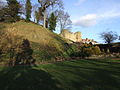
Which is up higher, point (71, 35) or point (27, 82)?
point (71, 35)

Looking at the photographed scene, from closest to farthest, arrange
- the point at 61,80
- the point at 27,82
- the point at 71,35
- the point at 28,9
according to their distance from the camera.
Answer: the point at 27,82 → the point at 61,80 → the point at 28,9 → the point at 71,35

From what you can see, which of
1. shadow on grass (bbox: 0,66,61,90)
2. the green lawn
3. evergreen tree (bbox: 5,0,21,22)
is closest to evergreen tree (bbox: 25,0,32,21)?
evergreen tree (bbox: 5,0,21,22)

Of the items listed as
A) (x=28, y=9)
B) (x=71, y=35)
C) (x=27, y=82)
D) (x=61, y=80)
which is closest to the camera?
(x=27, y=82)

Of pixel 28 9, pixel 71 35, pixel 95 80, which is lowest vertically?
pixel 95 80

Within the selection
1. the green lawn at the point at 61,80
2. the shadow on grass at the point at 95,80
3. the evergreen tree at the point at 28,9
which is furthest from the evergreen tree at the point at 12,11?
the shadow on grass at the point at 95,80

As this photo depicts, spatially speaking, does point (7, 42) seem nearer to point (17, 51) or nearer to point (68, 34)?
point (17, 51)

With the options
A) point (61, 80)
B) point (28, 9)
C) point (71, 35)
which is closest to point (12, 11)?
point (28, 9)

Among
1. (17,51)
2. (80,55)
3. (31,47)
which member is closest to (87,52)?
(80,55)

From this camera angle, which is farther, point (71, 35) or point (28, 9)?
point (71, 35)

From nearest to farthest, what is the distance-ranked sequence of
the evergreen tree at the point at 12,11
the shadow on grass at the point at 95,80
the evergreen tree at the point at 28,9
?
1. the shadow on grass at the point at 95,80
2. the evergreen tree at the point at 12,11
3. the evergreen tree at the point at 28,9

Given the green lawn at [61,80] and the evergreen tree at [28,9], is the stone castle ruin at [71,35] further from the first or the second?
the green lawn at [61,80]

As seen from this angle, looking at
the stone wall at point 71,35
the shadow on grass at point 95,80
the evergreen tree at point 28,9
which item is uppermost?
the evergreen tree at point 28,9

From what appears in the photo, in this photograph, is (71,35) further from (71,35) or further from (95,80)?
(95,80)

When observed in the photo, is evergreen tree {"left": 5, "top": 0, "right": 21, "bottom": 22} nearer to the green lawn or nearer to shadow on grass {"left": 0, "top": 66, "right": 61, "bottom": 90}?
the green lawn
